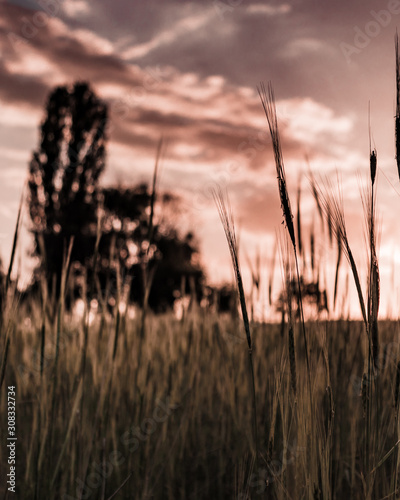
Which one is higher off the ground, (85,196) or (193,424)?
(85,196)

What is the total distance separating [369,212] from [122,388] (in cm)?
135

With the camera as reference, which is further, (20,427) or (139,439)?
(20,427)

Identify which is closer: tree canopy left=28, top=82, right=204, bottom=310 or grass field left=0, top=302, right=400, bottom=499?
grass field left=0, top=302, right=400, bottom=499

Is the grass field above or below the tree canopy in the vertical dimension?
below

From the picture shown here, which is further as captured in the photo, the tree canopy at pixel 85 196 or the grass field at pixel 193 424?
the tree canopy at pixel 85 196

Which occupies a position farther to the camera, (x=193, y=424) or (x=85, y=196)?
(x=85, y=196)

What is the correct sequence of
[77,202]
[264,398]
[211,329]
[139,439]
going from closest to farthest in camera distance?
[139,439]
[264,398]
[211,329]
[77,202]

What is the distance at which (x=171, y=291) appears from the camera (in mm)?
18141

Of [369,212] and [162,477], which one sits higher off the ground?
[369,212]

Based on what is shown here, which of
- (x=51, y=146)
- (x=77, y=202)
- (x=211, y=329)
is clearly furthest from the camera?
(x=51, y=146)

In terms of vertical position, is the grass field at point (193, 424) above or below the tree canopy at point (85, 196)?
below

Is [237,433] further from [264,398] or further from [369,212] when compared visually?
[369,212]

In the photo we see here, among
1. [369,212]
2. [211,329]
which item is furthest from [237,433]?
[369,212]

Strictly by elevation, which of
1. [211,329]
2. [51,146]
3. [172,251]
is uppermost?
[51,146]
